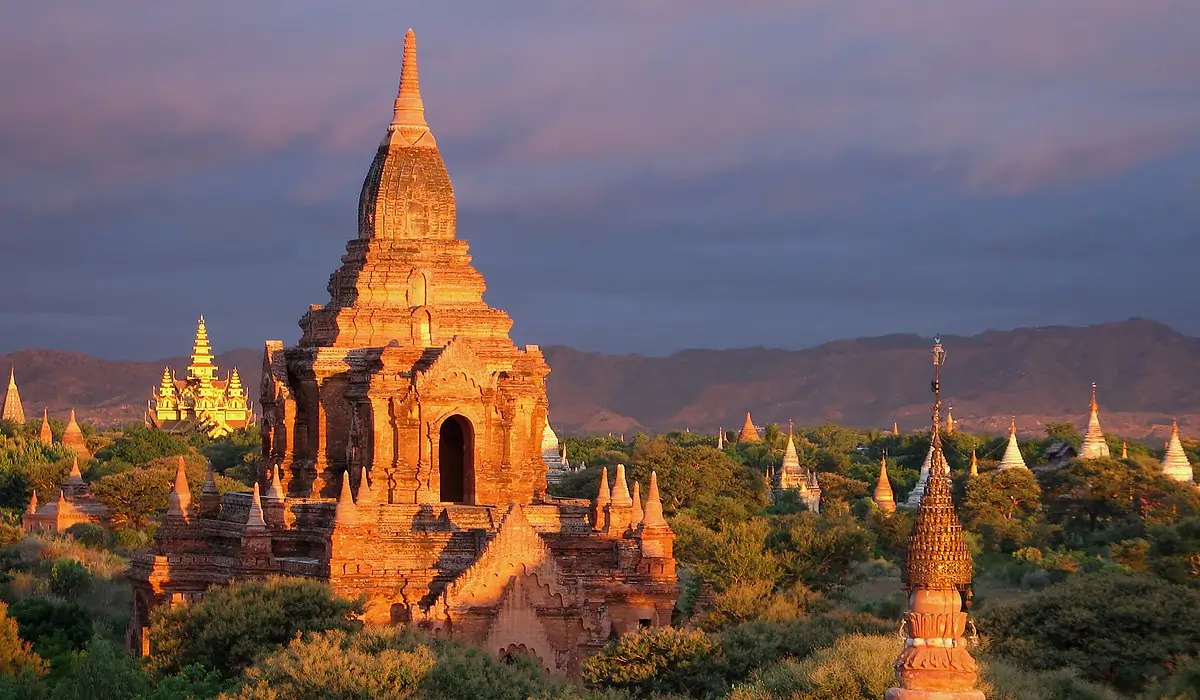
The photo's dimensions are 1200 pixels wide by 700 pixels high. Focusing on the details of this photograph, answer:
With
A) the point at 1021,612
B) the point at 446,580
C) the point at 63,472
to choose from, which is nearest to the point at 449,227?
the point at 446,580

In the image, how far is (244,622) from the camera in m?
38.2

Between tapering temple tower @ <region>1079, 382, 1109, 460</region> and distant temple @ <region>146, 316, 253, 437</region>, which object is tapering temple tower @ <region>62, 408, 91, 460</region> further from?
tapering temple tower @ <region>1079, 382, 1109, 460</region>

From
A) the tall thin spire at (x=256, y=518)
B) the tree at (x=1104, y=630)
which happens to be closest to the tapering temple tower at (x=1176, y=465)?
the tree at (x=1104, y=630)

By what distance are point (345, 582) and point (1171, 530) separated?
29151 millimetres

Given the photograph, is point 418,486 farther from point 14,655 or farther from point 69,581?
point 69,581

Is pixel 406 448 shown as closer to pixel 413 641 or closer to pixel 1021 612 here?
pixel 413 641

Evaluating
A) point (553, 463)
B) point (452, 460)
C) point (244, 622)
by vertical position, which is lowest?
point (244, 622)

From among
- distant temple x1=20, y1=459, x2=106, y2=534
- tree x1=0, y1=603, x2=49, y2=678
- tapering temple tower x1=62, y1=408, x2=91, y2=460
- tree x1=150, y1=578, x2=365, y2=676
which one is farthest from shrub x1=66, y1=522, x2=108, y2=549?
tapering temple tower x1=62, y1=408, x2=91, y2=460

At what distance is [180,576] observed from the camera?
4147 cm

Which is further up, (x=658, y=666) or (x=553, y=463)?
(x=553, y=463)

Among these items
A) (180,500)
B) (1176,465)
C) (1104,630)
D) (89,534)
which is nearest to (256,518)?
(180,500)

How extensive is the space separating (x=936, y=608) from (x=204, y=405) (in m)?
127

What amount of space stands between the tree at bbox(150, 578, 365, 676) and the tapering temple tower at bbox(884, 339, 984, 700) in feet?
46.6

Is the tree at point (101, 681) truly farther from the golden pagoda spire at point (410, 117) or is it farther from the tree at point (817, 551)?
the tree at point (817, 551)
